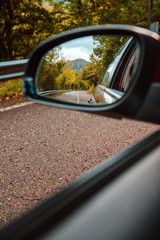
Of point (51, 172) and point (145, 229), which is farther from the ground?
point (145, 229)

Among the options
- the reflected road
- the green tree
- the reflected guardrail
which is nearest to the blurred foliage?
the green tree

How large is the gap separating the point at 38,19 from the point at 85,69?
517 inches

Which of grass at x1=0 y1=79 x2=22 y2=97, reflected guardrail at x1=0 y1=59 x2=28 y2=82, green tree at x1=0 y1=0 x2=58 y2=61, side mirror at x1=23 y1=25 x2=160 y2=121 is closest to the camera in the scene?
side mirror at x1=23 y1=25 x2=160 y2=121

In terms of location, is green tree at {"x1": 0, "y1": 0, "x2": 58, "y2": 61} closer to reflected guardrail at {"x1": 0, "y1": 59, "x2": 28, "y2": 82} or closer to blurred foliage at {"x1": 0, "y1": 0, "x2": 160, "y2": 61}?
blurred foliage at {"x1": 0, "y1": 0, "x2": 160, "y2": 61}

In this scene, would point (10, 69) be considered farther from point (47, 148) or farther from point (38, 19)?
point (38, 19)

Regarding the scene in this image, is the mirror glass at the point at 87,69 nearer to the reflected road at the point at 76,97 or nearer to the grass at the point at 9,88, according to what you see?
the reflected road at the point at 76,97

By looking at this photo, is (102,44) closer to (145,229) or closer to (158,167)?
(158,167)

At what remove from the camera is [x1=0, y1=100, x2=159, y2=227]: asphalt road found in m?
2.81

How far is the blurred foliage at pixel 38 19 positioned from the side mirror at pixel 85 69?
1268cm

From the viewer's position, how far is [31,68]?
140 cm

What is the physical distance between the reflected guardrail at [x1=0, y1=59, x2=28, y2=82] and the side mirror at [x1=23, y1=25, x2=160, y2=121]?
82cm

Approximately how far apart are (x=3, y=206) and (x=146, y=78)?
2352 millimetres

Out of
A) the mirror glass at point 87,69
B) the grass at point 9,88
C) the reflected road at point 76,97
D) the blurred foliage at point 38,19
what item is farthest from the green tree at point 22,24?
the reflected road at point 76,97

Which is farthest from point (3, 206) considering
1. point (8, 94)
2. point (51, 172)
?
point (8, 94)
